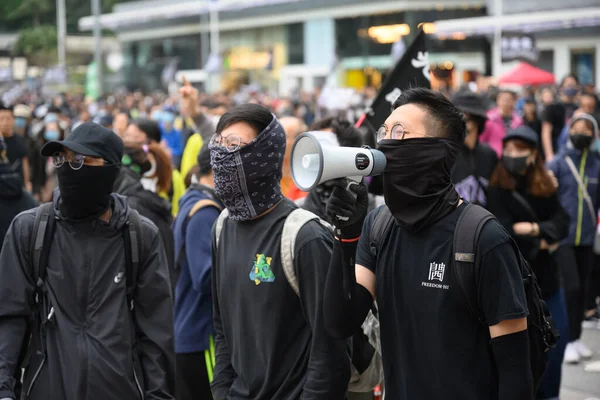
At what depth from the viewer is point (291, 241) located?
3656 millimetres

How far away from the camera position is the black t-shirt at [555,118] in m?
15.1

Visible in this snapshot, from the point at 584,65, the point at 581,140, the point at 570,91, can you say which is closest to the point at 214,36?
the point at 584,65

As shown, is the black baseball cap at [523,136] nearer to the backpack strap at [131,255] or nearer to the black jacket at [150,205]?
the black jacket at [150,205]

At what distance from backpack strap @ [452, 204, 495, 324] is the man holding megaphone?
1cm

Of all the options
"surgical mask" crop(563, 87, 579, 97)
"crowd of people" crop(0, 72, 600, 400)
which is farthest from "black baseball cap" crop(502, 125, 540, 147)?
"surgical mask" crop(563, 87, 579, 97)

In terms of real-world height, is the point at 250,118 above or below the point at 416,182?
above

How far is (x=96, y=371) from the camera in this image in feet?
12.1

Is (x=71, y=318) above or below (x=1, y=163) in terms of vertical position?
below

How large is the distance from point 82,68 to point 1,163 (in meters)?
72.0

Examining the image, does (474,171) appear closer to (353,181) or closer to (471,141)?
(471,141)

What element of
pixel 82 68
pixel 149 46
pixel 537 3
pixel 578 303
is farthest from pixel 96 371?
pixel 82 68

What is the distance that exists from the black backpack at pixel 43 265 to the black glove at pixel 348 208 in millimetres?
1192

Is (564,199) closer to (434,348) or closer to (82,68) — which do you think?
(434,348)

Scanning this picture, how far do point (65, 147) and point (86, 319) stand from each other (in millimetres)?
705
